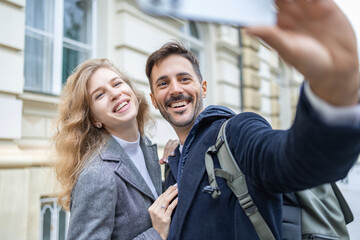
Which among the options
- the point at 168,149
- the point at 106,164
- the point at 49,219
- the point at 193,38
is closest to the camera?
the point at 106,164

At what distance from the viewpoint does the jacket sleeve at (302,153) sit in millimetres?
655

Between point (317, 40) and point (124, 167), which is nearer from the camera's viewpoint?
point (317, 40)

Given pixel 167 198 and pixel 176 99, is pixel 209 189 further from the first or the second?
pixel 176 99

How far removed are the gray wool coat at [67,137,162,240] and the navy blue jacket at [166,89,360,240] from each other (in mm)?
202

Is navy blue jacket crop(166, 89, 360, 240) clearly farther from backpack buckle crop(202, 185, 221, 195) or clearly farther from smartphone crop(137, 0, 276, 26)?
smartphone crop(137, 0, 276, 26)

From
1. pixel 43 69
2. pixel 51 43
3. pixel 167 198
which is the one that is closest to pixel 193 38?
pixel 51 43

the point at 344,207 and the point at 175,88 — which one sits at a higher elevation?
the point at 175,88

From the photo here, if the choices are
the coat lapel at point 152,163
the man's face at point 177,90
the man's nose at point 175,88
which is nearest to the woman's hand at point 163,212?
the coat lapel at point 152,163

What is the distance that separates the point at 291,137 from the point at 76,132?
1498 millimetres

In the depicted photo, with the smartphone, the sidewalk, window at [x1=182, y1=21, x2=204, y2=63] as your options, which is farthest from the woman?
window at [x1=182, y1=21, x2=204, y2=63]

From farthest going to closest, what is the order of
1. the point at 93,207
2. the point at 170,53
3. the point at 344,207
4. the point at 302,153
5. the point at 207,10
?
1. the point at 170,53
2. the point at 93,207
3. the point at 344,207
4. the point at 302,153
5. the point at 207,10

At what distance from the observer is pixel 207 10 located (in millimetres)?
418

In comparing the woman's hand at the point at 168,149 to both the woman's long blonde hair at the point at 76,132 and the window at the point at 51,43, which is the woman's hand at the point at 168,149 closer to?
the woman's long blonde hair at the point at 76,132

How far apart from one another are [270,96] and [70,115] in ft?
23.7
